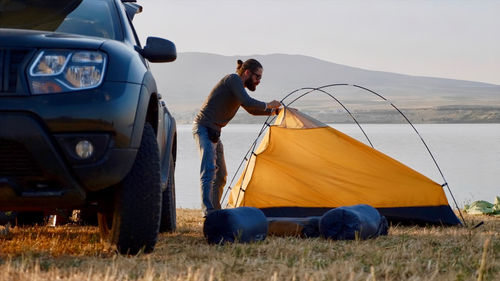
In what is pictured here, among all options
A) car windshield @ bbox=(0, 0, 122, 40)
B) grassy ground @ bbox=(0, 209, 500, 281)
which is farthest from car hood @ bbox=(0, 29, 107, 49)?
grassy ground @ bbox=(0, 209, 500, 281)

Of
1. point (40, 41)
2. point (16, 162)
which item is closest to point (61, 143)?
point (16, 162)

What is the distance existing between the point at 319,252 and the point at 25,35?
2.47 meters

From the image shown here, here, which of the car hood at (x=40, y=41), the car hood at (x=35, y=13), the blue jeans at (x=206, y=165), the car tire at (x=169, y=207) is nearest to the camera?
the car hood at (x=40, y=41)

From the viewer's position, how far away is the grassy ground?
396 cm

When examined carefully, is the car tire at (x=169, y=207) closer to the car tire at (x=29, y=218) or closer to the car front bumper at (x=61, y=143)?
the car tire at (x=29, y=218)

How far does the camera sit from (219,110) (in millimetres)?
8078

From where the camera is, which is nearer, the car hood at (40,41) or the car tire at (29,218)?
the car hood at (40,41)

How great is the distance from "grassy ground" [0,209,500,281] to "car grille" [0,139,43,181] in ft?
1.62

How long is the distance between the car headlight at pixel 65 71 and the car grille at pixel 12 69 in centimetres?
5

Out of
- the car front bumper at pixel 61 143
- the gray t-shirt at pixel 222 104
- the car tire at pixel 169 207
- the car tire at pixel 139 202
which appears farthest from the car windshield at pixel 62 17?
the gray t-shirt at pixel 222 104

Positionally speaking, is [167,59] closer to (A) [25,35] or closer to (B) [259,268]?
(A) [25,35]

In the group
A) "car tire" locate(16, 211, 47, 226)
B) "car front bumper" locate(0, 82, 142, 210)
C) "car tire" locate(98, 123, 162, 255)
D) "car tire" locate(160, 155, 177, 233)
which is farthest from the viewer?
"car tire" locate(16, 211, 47, 226)

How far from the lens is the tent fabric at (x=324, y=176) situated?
8242mm

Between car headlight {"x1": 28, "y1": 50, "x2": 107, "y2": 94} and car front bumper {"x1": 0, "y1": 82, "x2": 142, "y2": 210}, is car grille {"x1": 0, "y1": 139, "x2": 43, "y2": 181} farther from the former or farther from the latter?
car headlight {"x1": 28, "y1": 50, "x2": 107, "y2": 94}
